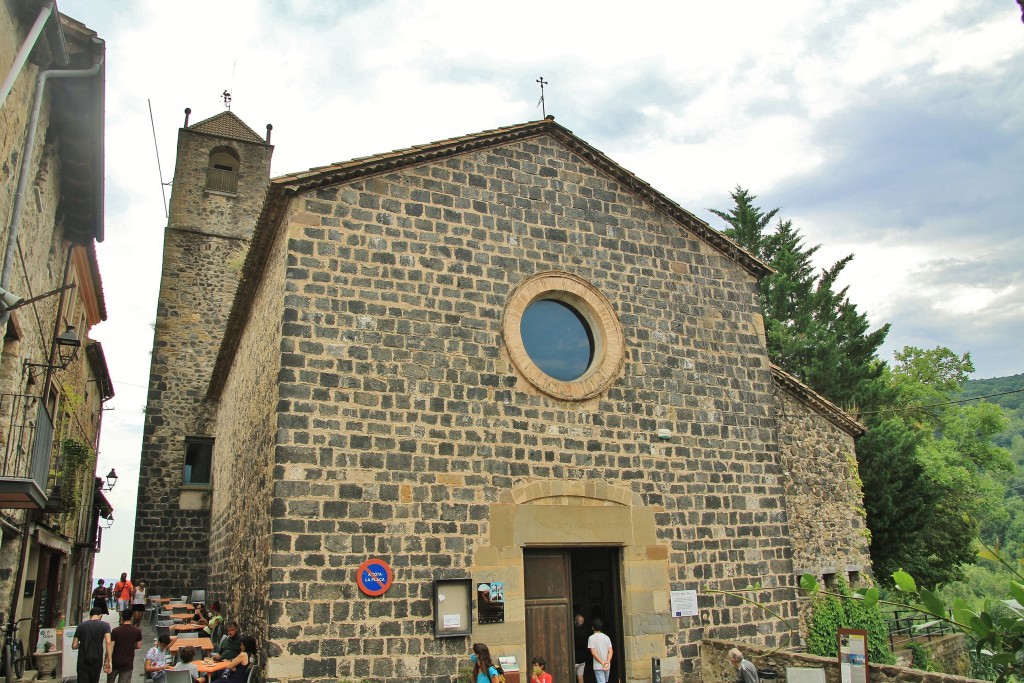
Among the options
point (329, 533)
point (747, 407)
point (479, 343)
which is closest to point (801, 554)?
point (747, 407)

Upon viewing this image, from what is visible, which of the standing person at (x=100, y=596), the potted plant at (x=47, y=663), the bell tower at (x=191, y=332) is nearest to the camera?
the potted plant at (x=47, y=663)

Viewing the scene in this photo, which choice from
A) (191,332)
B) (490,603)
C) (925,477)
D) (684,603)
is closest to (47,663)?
(490,603)

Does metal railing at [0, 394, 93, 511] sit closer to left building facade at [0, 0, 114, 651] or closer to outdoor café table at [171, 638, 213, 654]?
left building facade at [0, 0, 114, 651]

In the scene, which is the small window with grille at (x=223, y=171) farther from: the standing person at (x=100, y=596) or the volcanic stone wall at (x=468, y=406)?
the volcanic stone wall at (x=468, y=406)

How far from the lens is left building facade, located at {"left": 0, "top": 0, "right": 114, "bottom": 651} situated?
24.6 feet

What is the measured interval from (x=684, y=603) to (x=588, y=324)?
4.36 m

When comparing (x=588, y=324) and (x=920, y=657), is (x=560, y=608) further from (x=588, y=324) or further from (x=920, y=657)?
(x=920, y=657)

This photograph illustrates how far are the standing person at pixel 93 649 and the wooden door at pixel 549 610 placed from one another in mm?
5776

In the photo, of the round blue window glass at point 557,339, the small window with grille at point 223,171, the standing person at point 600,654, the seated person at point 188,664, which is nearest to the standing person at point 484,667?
the standing person at point 600,654

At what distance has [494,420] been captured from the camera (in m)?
10.0

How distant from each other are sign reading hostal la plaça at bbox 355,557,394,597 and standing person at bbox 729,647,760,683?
4573 mm

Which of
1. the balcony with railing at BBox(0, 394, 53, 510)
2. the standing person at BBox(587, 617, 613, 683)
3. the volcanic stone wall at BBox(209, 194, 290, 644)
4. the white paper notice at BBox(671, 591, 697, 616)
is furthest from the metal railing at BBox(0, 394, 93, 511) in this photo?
the white paper notice at BBox(671, 591, 697, 616)

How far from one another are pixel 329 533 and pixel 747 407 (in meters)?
7.16

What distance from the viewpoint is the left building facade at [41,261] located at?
751 centimetres
